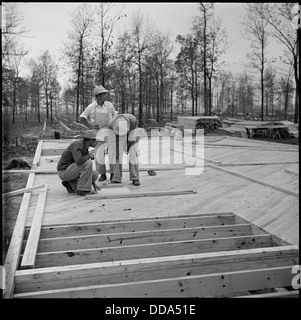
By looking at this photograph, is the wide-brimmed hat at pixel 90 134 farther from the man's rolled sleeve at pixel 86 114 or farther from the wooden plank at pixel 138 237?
the wooden plank at pixel 138 237

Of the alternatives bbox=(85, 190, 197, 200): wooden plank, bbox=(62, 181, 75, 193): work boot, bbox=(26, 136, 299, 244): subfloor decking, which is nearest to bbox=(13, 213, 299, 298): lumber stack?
bbox=(26, 136, 299, 244): subfloor decking

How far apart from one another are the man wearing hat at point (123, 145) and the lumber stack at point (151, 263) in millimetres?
2074

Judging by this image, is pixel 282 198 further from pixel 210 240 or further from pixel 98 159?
pixel 98 159

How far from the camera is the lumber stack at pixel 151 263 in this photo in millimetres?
2631

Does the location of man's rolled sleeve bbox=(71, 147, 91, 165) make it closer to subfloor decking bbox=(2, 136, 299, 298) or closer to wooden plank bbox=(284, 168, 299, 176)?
subfloor decking bbox=(2, 136, 299, 298)

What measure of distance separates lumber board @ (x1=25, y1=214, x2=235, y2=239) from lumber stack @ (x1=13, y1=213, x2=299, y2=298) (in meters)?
0.01

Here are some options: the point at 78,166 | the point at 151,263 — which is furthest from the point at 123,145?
the point at 151,263

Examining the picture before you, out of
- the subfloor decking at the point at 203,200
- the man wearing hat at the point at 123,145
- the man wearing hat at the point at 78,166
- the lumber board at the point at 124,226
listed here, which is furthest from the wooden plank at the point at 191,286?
the man wearing hat at the point at 123,145

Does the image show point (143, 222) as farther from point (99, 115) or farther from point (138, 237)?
point (99, 115)

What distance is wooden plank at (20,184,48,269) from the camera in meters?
2.94

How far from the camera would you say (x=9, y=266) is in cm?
284

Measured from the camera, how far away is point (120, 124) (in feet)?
19.4

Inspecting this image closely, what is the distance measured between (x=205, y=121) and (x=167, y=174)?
12.6 m

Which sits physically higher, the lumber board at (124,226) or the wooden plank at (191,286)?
the lumber board at (124,226)
